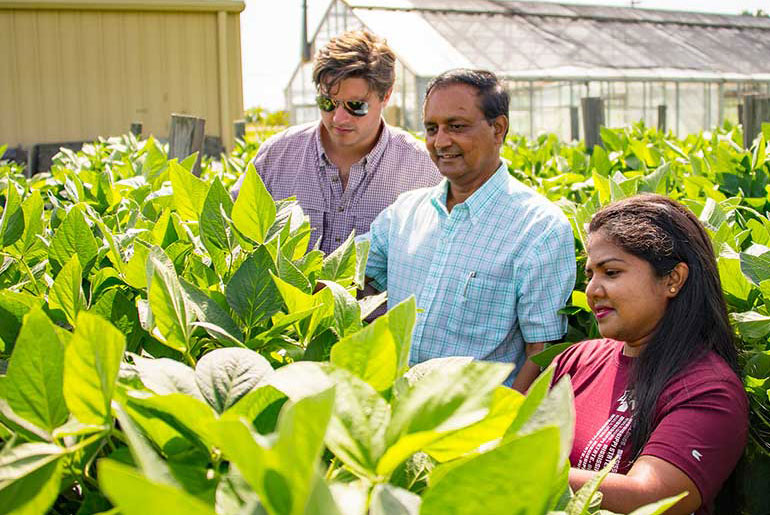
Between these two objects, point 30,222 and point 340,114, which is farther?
point 340,114

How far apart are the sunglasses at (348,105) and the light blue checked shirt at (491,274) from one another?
621 mm

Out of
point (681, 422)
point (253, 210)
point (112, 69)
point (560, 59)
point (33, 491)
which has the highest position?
point (560, 59)

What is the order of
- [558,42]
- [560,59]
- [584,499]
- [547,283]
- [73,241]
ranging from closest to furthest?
[584,499]
[73,241]
[547,283]
[560,59]
[558,42]

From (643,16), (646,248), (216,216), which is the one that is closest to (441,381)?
(216,216)

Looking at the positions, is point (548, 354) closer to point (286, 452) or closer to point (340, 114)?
point (340, 114)

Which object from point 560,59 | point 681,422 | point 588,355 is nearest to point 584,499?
point 681,422

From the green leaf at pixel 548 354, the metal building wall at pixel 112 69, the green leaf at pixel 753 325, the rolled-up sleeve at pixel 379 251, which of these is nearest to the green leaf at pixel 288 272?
the green leaf at pixel 753 325

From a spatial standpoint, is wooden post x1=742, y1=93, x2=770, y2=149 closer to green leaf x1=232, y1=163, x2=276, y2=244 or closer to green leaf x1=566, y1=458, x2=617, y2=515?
green leaf x1=232, y1=163, x2=276, y2=244

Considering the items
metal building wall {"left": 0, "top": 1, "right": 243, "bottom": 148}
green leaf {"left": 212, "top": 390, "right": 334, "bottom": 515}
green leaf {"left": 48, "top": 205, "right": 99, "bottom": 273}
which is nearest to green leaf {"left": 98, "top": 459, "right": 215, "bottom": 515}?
green leaf {"left": 212, "top": 390, "right": 334, "bottom": 515}

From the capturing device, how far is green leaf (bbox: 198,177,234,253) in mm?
1553

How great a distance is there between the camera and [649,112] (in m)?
28.1

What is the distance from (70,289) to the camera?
4.62 feet

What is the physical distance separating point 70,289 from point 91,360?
602 millimetres

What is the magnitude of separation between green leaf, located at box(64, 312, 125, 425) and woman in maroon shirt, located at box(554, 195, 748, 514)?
50.0 inches
